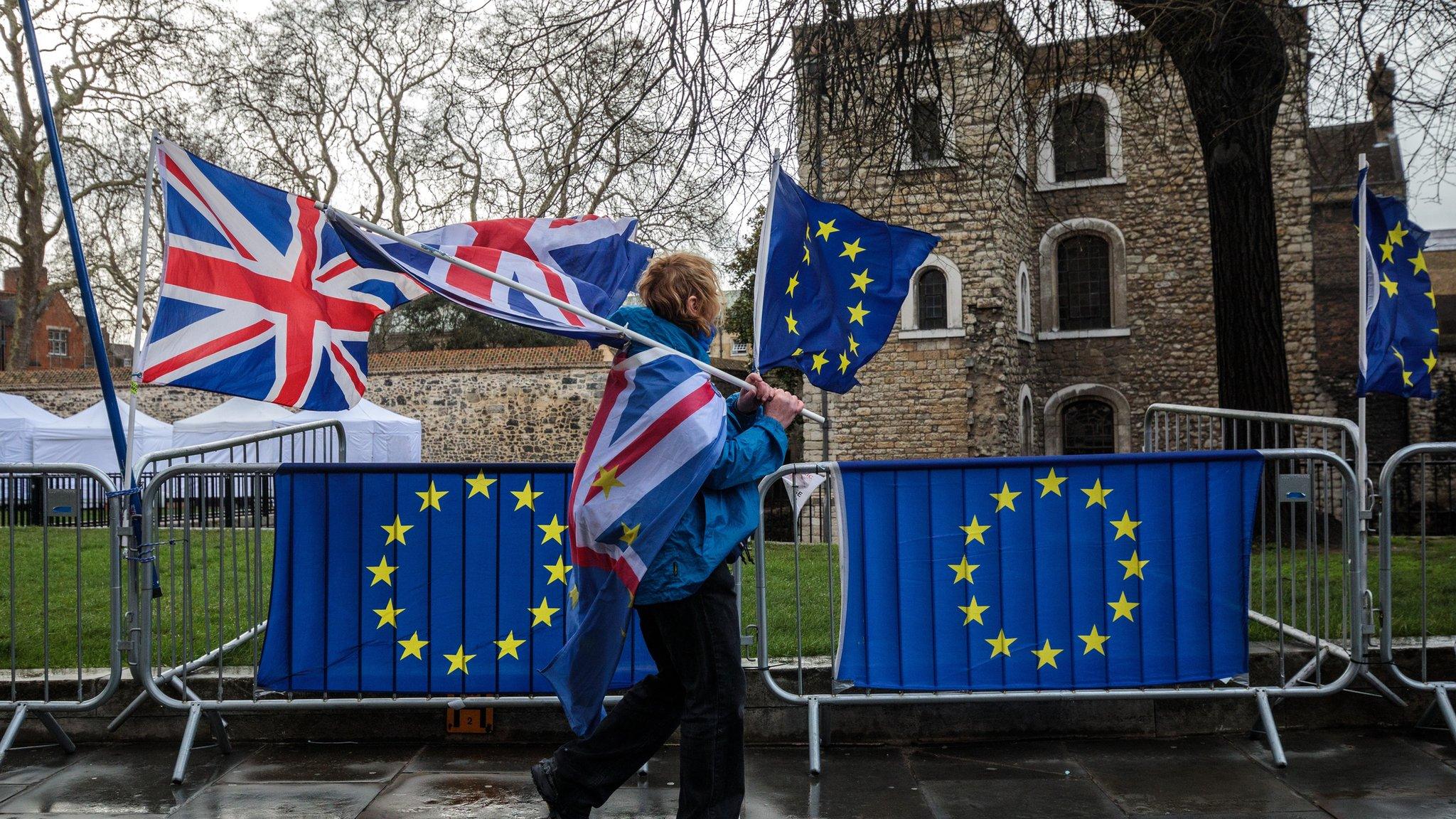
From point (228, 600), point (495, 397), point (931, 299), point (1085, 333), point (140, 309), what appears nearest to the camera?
point (140, 309)

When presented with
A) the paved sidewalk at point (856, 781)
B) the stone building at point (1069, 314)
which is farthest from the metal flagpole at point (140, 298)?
the stone building at point (1069, 314)

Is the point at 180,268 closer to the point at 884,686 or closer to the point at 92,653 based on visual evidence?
the point at 92,653

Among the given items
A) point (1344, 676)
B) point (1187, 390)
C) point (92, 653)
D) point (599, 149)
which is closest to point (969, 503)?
point (1344, 676)

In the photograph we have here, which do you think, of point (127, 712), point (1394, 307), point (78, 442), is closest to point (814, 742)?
point (127, 712)

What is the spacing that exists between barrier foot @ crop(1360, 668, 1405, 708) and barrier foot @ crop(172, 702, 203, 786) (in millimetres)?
5017

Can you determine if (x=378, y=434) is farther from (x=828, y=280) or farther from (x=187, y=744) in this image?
(x=828, y=280)

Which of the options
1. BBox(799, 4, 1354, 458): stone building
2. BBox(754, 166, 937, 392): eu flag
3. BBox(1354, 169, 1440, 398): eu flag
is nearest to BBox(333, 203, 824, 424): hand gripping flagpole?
BBox(754, 166, 937, 392): eu flag

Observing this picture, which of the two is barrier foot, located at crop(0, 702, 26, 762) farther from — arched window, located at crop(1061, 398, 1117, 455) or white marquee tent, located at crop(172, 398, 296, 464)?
arched window, located at crop(1061, 398, 1117, 455)

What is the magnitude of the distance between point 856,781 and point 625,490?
181 centimetres

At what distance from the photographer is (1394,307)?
608cm

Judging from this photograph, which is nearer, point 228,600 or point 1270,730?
point 1270,730

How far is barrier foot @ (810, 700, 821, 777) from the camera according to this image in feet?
14.8

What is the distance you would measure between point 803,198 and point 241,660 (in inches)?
145

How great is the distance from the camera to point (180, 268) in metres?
4.29
